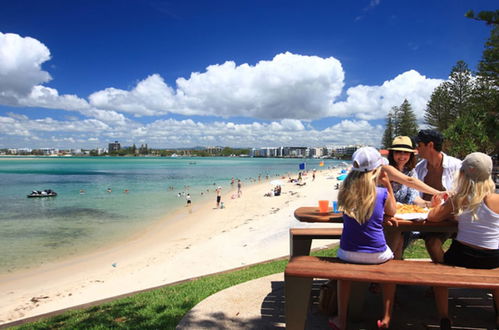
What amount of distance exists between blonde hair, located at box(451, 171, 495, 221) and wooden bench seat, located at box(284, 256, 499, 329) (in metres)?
0.43

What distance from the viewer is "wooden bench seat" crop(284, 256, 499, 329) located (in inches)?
83.6

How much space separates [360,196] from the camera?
2303 mm

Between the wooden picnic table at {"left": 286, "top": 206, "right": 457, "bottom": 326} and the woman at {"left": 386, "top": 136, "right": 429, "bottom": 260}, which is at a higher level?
the woman at {"left": 386, "top": 136, "right": 429, "bottom": 260}

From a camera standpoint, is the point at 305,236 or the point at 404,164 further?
the point at 404,164

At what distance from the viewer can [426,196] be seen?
357 centimetres

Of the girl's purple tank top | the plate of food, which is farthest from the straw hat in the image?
the girl's purple tank top

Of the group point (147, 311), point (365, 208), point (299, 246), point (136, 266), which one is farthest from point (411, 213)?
point (136, 266)

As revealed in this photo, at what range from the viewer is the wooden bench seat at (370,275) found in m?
2.12

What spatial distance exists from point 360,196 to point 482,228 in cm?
95

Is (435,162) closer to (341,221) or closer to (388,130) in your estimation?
(341,221)

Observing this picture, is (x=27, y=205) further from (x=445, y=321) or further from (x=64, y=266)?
(x=445, y=321)

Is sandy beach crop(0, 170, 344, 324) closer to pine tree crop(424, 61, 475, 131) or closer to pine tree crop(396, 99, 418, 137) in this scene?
pine tree crop(424, 61, 475, 131)

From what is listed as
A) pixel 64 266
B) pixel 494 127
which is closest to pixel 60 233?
pixel 64 266

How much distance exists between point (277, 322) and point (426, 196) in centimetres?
215
